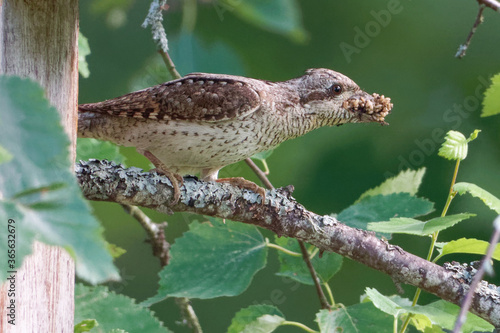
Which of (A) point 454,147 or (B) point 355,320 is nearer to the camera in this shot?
(A) point 454,147

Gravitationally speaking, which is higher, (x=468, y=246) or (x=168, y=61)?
(x=168, y=61)

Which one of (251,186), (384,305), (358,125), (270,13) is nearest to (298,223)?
(251,186)

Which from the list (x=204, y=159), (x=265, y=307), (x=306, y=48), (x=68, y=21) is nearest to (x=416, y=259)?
(x=265, y=307)

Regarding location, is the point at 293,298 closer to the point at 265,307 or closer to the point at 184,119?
the point at 265,307

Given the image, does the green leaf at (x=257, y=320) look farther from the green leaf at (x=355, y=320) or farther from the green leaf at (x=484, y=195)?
the green leaf at (x=484, y=195)

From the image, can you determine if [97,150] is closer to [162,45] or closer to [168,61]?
[168,61]

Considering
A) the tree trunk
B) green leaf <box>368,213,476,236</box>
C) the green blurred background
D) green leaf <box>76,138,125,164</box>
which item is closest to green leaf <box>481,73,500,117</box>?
green leaf <box>368,213,476,236</box>

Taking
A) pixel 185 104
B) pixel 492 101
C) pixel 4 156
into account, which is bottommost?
pixel 4 156
